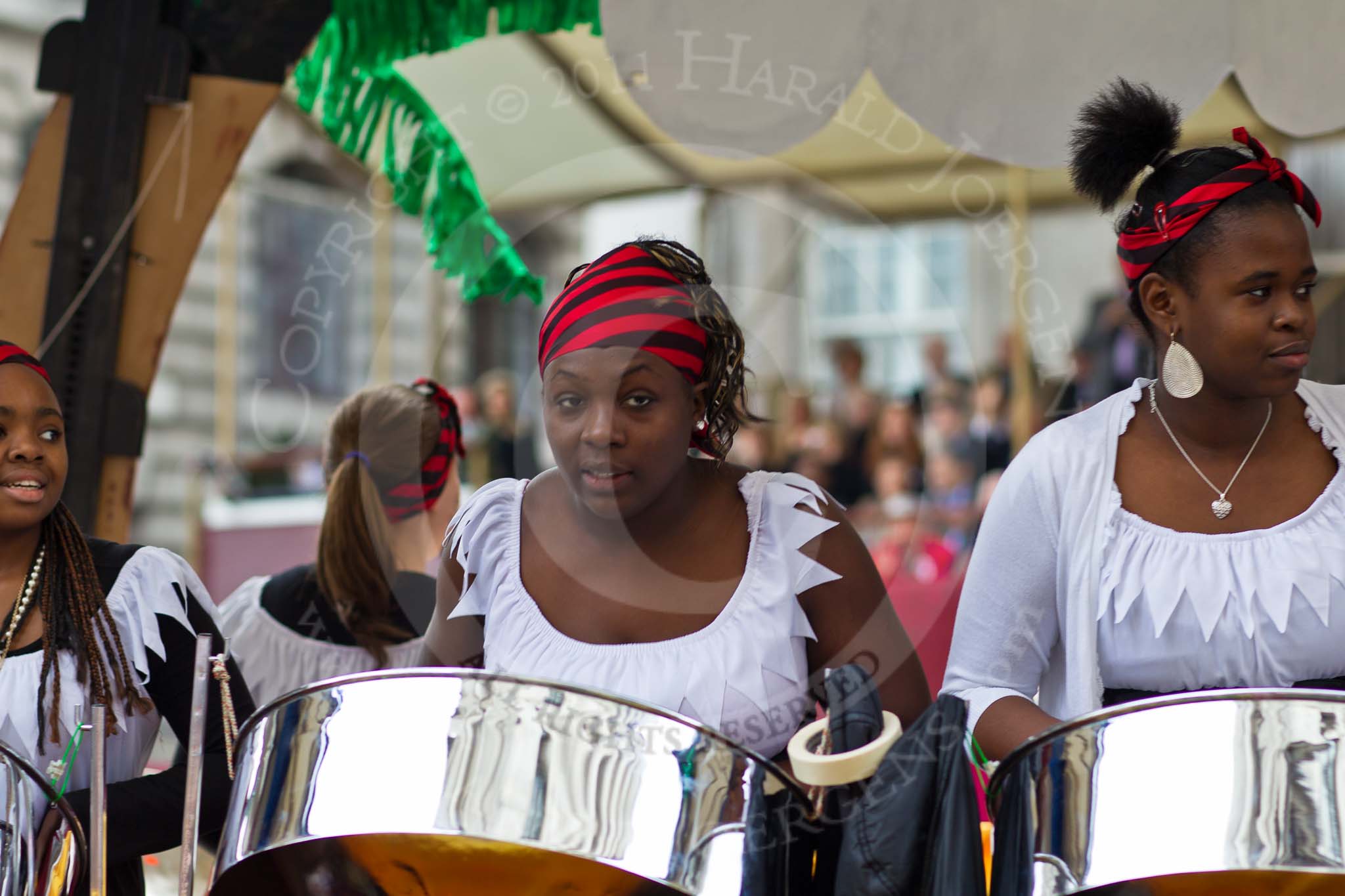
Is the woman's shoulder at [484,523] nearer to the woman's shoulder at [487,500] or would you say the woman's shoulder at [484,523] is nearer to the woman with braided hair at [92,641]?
the woman's shoulder at [487,500]

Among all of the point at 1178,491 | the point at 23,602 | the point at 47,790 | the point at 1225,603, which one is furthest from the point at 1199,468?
the point at 23,602

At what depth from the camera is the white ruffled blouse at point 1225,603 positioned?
1.31 meters

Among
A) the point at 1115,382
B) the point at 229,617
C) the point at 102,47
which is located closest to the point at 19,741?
the point at 229,617

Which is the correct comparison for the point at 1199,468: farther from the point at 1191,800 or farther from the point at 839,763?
the point at 839,763

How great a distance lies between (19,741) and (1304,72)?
1.56 meters

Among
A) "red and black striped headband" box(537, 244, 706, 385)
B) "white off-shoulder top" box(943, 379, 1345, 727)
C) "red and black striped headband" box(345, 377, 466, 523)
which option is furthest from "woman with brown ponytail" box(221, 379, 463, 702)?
"white off-shoulder top" box(943, 379, 1345, 727)

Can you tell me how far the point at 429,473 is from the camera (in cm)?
211

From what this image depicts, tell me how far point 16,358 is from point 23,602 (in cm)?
26

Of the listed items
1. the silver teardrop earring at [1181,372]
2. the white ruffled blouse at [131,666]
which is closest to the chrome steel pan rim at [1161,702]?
the silver teardrop earring at [1181,372]

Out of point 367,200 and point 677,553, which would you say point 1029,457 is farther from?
point 367,200

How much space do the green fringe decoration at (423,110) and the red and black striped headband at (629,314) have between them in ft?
1.87

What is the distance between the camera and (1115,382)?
2936mm

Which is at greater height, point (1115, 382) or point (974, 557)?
point (1115, 382)

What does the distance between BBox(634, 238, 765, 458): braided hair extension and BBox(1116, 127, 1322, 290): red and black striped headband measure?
39 centimetres
